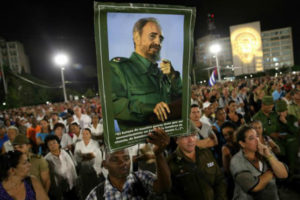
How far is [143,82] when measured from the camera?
62.2 inches

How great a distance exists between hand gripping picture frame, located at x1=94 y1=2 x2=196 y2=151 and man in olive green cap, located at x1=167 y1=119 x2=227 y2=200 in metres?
1.02

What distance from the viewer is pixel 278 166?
2.69 m

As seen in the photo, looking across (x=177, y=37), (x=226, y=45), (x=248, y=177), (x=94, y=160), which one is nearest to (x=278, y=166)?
(x=248, y=177)

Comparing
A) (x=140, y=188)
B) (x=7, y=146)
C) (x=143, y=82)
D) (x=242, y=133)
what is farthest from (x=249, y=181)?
(x=7, y=146)

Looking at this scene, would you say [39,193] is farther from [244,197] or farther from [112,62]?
[244,197]

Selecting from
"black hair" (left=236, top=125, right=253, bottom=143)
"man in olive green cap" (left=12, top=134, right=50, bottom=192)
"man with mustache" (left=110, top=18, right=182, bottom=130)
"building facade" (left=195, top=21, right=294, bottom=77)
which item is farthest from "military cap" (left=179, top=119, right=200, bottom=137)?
"building facade" (left=195, top=21, right=294, bottom=77)

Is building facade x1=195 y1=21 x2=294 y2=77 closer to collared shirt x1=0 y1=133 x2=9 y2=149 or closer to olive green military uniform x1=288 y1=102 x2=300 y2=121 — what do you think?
olive green military uniform x1=288 y1=102 x2=300 y2=121

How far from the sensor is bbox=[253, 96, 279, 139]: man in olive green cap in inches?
183

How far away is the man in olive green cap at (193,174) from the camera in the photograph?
272 centimetres

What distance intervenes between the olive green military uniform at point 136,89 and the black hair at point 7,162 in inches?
79.3

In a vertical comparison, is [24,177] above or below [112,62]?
below

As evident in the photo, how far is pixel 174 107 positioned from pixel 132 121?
0.36 metres

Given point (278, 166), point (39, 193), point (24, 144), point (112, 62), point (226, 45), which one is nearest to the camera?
point (112, 62)

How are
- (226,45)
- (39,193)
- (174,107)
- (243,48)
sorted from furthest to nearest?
1. (226,45)
2. (243,48)
3. (39,193)
4. (174,107)
